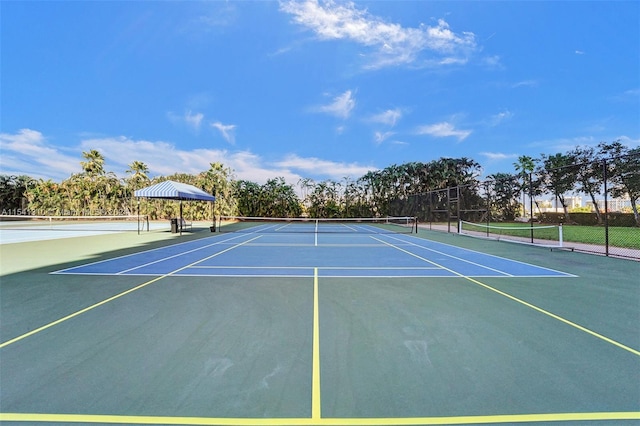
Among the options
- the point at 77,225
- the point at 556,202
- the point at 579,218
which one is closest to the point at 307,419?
the point at 556,202

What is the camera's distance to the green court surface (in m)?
2.27

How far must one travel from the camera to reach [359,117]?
30281mm

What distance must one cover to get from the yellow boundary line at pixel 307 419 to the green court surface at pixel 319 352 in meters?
0.01

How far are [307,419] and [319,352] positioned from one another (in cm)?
98

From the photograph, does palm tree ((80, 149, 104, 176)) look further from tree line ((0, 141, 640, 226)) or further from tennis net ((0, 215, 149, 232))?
tennis net ((0, 215, 149, 232))

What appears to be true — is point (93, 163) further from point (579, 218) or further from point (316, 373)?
point (579, 218)

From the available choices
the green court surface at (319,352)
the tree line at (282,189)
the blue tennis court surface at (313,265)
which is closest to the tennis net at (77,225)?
the tree line at (282,189)

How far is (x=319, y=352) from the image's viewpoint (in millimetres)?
3139

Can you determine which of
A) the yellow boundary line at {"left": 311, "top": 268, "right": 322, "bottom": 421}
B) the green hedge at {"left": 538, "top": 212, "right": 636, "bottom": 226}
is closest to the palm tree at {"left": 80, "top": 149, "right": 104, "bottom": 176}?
the yellow boundary line at {"left": 311, "top": 268, "right": 322, "bottom": 421}

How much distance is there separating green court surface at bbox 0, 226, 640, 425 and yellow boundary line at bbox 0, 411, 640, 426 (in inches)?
0.4

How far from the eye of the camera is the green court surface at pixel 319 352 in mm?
2273

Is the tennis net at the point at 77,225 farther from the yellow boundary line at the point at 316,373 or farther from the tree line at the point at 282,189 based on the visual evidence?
the yellow boundary line at the point at 316,373

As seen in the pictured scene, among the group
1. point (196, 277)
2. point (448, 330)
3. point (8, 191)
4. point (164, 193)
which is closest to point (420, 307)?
point (448, 330)

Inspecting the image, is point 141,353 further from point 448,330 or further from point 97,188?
point 97,188
